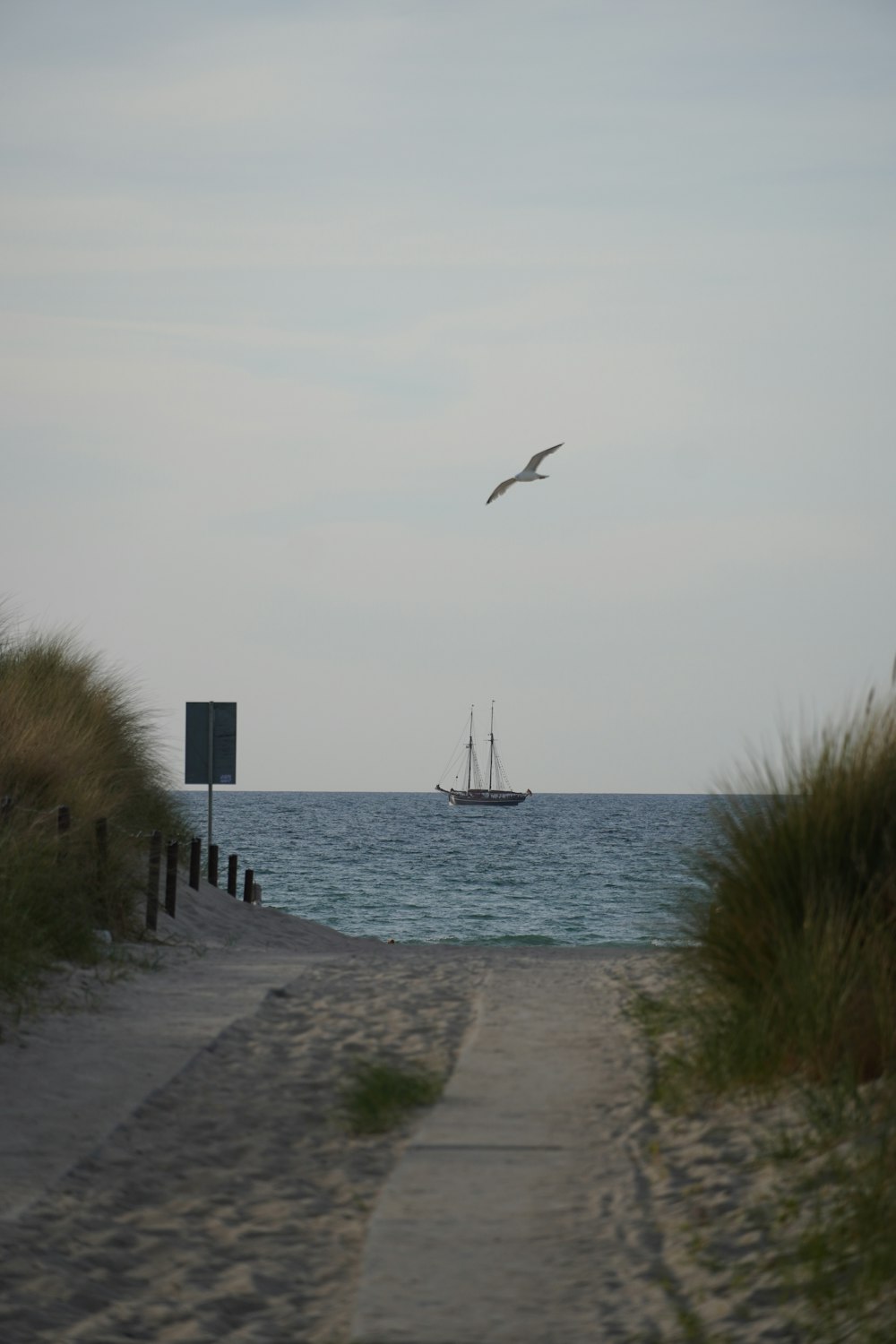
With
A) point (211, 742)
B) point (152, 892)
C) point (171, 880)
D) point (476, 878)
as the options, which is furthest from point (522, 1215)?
point (476, 878)

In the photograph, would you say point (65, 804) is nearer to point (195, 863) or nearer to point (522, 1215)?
point (195, 863)

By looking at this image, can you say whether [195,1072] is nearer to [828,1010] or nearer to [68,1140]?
[68,1140]

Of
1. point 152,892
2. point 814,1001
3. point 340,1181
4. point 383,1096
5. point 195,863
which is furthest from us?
point 195,863

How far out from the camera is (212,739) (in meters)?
21.8

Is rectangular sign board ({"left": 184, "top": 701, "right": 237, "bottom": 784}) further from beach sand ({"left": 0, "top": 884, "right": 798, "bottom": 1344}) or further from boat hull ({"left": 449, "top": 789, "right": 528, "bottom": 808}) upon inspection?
boat hull ({"left": 449, "top": 789, "right": 528, "bottom": 808})

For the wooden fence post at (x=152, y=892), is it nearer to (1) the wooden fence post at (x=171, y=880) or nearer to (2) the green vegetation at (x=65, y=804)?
(2) the green vegetation at (x=65, y=804)

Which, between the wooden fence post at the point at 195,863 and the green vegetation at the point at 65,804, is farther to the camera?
the wooden fence post at the point at 195,863

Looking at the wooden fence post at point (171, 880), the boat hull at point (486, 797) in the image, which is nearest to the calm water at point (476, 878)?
the wooden fence post at point (171, 880)

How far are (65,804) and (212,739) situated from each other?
8269 millimetres

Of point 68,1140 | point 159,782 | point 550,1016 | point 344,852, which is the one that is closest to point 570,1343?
point 68,1140

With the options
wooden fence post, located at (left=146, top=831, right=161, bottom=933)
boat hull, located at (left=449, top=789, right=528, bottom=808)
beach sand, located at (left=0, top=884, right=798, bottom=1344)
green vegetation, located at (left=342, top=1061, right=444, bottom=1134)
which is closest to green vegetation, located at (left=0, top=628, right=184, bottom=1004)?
wooden fence post, located at (left=146, top=831, right=161, bottom=933)

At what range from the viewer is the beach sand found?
4.73m

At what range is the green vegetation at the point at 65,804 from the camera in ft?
34.6

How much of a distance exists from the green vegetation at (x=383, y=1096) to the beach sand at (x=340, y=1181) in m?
0.10
